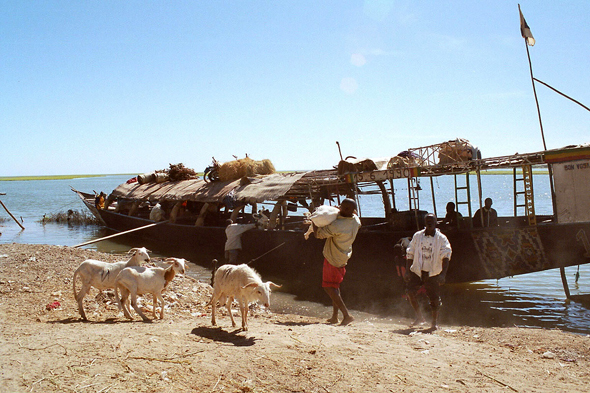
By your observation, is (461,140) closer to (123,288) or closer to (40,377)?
(123,288)

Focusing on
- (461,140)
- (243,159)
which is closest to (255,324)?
(461,140)

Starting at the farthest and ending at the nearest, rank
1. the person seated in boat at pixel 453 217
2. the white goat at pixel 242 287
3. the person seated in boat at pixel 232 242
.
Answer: the person seated in boat at pixel 232 242, the person seated in boat at pixel 453 217, the white goat at pixel 242 287

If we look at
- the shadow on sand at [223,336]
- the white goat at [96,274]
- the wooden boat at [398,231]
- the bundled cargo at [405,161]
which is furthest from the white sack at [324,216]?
the bundled cargo at [405,161]

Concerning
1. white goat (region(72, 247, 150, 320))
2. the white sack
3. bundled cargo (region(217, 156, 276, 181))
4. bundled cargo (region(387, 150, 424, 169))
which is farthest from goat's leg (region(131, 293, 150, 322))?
bundled cargo (region(217, 156, 276, 181))

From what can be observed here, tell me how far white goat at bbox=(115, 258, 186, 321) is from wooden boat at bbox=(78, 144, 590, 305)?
16.1ft

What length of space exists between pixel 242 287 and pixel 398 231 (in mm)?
6215

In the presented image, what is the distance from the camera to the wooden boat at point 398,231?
9461 mm

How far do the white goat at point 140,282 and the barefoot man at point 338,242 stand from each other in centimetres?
231

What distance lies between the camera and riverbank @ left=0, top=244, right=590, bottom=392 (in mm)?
4297

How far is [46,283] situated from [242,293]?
511 centimetres

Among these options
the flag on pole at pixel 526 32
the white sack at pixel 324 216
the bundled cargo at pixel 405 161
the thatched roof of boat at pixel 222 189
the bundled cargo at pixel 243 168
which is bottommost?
the white sack at pixel 324 216

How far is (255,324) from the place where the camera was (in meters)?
7.04

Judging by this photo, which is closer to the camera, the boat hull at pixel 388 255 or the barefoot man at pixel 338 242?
the barefoot man at pixel 338 242

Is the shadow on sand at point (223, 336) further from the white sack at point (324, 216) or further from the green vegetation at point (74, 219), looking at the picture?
the green vegetation at point (74, 219)
